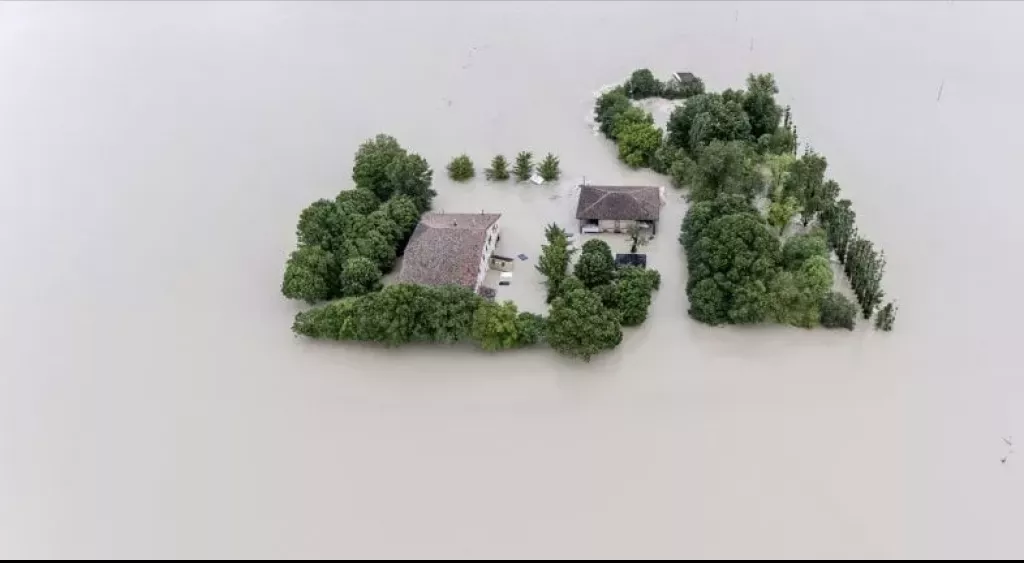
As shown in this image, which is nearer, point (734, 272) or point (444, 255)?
point (734, 272)

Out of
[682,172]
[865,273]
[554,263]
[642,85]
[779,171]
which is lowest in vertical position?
[554,263]

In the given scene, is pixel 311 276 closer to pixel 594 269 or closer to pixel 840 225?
pixel 594 269

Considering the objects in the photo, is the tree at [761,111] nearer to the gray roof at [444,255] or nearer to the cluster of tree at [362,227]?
the gray roof at [444,255]

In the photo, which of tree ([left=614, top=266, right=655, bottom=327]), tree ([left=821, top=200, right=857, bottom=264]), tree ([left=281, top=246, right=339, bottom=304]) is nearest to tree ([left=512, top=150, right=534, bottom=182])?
tree ([left=614, top=266, right=655, bottom=327])

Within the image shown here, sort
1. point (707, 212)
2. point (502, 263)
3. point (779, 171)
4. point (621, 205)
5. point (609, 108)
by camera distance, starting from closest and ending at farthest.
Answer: point (707, 212)
point (502, 263)
point (621, 205)
point (779, 171)
point (609, 108)

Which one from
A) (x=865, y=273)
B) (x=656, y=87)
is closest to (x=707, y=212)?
(x=865, y=273)

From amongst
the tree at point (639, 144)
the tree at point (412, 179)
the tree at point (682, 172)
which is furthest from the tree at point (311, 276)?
the tree at point (682, 172)
